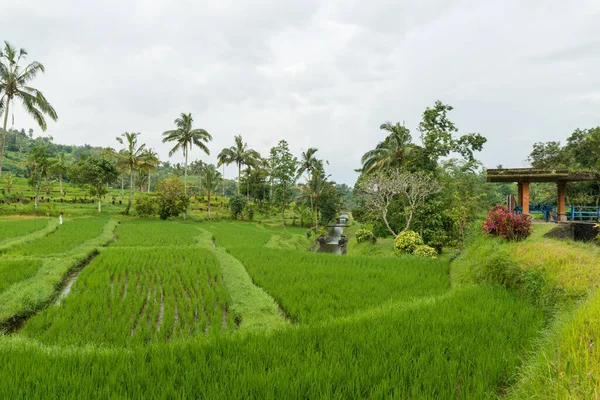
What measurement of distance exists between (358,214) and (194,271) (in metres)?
28.4

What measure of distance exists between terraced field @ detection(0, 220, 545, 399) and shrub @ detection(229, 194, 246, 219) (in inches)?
997

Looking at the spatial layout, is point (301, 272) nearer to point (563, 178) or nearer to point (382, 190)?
point (382, 190)

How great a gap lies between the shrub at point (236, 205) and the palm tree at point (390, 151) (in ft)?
50.6

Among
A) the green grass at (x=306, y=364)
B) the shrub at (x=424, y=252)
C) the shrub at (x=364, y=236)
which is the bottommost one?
the shrub at (x=364, y=236)

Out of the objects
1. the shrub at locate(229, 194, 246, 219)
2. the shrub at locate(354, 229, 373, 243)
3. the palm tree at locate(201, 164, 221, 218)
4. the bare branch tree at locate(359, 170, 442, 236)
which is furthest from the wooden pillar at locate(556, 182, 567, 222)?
the palm tree at locate(201, 164, 221, 218)

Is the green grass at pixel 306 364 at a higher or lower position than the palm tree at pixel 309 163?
lower

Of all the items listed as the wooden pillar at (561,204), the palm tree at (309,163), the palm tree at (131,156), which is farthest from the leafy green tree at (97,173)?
the wooden pillar at (561,204)

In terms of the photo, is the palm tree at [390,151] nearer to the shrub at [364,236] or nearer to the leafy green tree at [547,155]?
the shrub at [364,236]

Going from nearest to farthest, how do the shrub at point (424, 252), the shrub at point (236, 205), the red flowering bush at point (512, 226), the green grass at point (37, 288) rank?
the green grass at point (37, 288) → the red flowering bush at point (512, 226) → the shrub at point (424, 252) → the shrub at point (236, 205)

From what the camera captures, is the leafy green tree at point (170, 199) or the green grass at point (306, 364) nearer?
the green grass at point (306, 364)

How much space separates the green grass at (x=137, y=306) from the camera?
16.8ft

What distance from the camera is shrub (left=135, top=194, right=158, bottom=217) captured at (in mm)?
30141

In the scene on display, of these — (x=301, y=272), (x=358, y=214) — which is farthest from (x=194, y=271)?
(x=358, y=214)

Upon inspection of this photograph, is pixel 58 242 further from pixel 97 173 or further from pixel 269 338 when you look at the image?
pixel 97 173
